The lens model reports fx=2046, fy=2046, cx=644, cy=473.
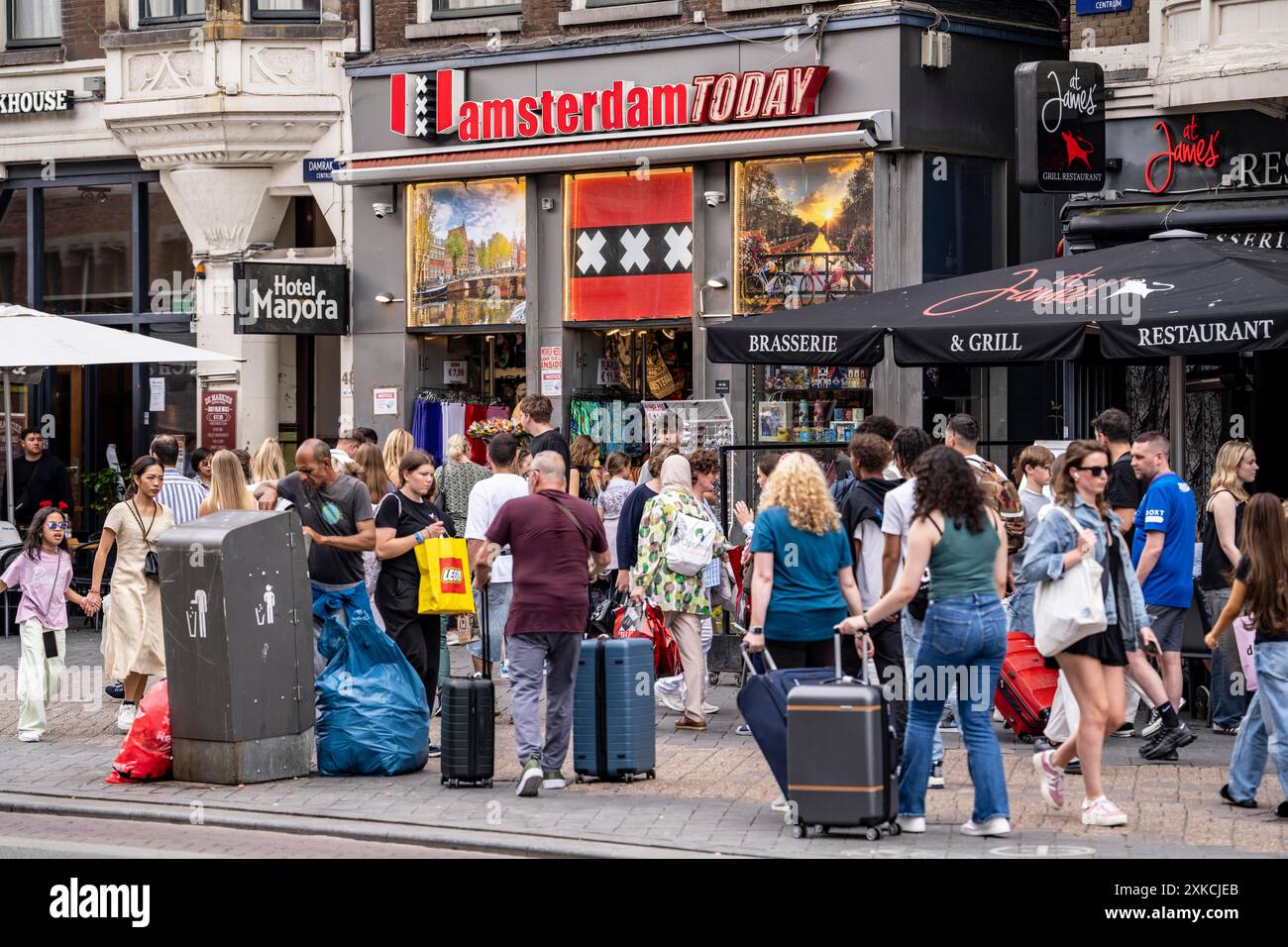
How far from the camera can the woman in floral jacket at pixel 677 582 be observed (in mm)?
13117

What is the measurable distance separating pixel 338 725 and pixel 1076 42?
1066 centimetres

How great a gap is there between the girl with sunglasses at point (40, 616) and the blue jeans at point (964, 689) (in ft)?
20.0

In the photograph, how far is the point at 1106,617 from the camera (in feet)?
32.1

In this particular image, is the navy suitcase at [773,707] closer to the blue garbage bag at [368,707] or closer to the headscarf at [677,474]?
the blue garbage bag at [368,707]

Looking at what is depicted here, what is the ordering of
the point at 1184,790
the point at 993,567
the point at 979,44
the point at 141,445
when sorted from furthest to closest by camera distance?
the point at 141,445
the point at 979,44
the point at 1184,790
the point at 993,567

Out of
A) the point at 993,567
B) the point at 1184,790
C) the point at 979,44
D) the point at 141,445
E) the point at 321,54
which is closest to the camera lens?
the point at 993,567

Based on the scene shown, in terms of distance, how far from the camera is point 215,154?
73.1ft

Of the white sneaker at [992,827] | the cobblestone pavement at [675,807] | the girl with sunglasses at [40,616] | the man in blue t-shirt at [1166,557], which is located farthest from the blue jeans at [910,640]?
the girl with sunglasses at [40,616]

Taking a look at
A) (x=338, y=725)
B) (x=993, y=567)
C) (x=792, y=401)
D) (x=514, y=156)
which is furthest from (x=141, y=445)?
(x=993, y=567)

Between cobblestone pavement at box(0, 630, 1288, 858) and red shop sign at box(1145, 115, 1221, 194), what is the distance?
678 centimetres

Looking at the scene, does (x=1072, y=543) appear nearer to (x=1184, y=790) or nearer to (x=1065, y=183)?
(x=1184, y=790)

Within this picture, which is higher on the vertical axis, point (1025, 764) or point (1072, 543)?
point (1072, 543)

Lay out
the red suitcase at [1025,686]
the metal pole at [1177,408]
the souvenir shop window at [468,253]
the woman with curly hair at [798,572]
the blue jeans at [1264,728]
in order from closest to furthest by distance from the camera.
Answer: the blue jeans at [1264,728] < the woman with curly hair at [798,572] < the red suitcase at [1025,686] < the metal pole at [1177,408] < the souvenir shop window at [468,253]

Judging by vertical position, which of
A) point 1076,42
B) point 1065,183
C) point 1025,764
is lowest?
point 1025,764
